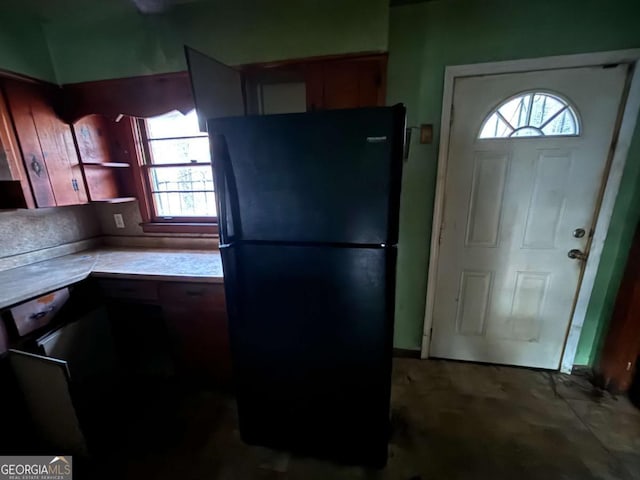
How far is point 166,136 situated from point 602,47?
279 cm

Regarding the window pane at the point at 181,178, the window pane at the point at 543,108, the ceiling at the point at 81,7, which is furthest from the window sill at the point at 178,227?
the window pane at the point at 543,108

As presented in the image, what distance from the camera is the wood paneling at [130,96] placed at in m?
1.65

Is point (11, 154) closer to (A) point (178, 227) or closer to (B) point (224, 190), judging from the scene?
(A) point (178, 227)

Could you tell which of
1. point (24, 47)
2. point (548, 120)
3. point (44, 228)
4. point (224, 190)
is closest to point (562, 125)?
point (548, 120)

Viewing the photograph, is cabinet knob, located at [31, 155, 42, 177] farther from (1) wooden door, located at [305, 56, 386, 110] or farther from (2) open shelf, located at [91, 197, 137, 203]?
(1) wooden door, located at [305, 56, 386, 110]

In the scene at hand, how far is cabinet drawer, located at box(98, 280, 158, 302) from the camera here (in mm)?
1688

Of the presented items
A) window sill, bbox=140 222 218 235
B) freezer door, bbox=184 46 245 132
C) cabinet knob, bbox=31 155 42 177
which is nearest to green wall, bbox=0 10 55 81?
cabinet knob, bbox=31 155 42 177

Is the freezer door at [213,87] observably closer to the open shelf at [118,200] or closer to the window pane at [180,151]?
the window pane at [180,151]

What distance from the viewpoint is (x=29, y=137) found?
63.6 inches

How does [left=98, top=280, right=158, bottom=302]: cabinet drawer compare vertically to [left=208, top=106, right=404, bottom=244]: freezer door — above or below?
below

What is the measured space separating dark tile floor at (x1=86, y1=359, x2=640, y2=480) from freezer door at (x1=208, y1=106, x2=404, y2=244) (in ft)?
3.98

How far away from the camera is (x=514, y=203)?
1.80 m

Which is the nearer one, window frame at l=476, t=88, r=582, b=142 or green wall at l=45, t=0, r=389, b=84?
green wall at l=45, t=0, r=389, b=84

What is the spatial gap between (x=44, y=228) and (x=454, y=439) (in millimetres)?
3023
